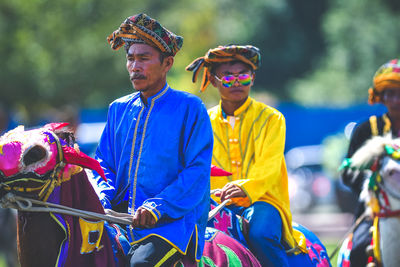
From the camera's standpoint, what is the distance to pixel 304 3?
53.4m

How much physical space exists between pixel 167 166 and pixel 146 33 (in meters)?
0.85

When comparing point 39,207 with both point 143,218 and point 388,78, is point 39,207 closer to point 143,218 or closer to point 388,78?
point 143,218

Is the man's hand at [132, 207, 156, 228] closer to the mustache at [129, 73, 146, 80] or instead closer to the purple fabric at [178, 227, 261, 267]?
the purple fabric at [178, 227, 261, 267]

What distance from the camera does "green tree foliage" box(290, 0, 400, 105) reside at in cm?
4066

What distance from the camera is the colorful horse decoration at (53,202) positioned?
13.4ft

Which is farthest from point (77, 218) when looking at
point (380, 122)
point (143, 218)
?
point (380, 122)

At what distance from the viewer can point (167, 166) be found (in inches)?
183

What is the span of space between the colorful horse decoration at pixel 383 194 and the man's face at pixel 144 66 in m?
2.08

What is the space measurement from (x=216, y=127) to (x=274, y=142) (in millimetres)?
609

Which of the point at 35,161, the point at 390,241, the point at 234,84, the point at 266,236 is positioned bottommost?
the point at 390,241

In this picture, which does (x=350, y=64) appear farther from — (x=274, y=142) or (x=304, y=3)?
(x=274, y=142)

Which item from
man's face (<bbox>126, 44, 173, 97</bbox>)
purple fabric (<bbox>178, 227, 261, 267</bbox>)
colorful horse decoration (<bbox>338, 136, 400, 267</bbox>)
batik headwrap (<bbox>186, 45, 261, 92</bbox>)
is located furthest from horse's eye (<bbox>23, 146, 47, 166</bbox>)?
colorful horse decoration (<bbox>338, 136, 400, 267</bbox>)

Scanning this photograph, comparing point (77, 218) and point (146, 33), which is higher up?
point (146, 33)

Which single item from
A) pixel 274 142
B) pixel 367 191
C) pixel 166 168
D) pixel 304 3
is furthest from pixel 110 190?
pixel 304 3
